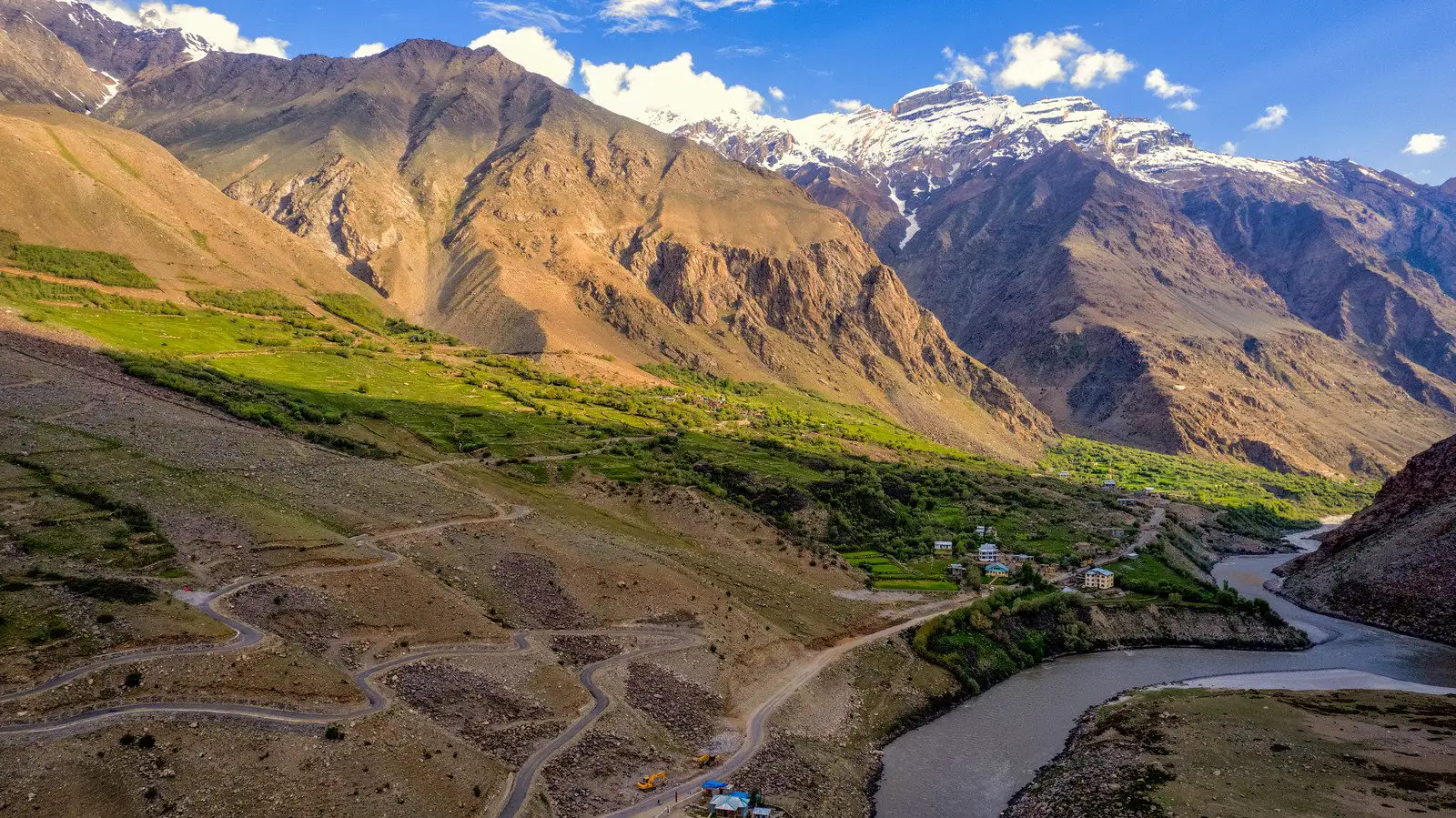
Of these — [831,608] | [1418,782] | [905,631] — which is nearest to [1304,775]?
[1418,782]

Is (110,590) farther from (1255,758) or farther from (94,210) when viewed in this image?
(94,210)

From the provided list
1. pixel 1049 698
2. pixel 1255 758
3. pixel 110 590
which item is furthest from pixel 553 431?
pixel 1255 758

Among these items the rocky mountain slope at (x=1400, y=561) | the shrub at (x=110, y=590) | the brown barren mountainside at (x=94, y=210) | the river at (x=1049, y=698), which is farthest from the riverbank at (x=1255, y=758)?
the brown barren mountainside at (x=94, y=210)

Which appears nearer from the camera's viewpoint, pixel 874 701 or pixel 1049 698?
pixel 874 701

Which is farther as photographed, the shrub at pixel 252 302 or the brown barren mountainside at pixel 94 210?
the shrub at pixel 252 302

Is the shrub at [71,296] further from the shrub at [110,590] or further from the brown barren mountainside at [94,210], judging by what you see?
the shrub at [110,590]

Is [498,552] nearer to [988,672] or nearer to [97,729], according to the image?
[97,729]
